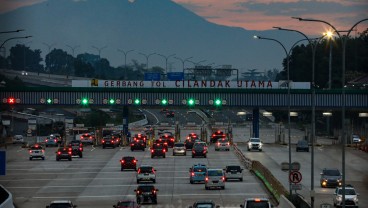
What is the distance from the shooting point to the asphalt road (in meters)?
59.6

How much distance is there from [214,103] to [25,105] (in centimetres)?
2356

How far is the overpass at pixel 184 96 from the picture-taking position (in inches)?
4751

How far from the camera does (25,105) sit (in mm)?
120812

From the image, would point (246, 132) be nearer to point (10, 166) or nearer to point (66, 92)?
point (66, 92)

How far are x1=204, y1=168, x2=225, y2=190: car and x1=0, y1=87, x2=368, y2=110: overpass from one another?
182ft

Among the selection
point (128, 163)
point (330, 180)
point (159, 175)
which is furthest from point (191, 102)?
point (330, 180)

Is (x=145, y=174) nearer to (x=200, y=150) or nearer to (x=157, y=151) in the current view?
(x=157, y=151)

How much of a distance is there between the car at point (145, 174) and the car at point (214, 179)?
594 centimetres

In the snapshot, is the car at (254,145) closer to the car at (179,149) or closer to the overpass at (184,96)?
the car at (179,149)

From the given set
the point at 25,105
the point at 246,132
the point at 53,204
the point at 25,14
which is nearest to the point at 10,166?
the point at 25,105

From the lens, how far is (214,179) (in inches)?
2594

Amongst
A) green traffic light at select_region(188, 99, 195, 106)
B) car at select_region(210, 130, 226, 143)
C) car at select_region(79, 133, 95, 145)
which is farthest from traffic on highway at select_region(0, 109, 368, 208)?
car at select_region(210, 130, 226, 143)

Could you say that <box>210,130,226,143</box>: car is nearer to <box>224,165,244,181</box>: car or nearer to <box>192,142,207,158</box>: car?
<box>192,142,207,158</box>: car

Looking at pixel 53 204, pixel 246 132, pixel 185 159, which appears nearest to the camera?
pixel 53 204
